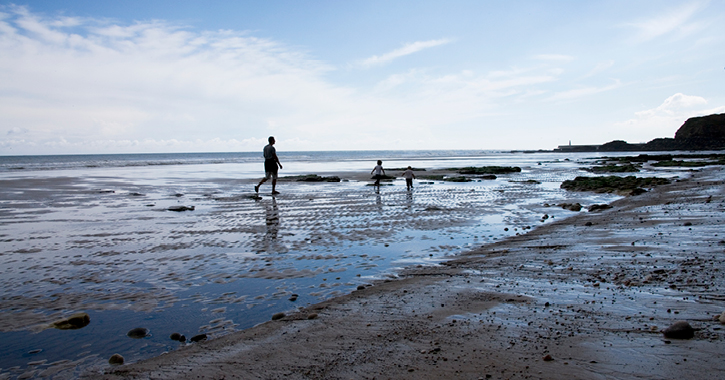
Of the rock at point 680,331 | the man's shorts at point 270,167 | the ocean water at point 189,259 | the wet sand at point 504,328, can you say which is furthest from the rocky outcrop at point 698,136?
the rock at point 680,331

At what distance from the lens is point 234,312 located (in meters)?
5.33

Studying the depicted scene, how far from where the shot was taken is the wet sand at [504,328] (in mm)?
3549

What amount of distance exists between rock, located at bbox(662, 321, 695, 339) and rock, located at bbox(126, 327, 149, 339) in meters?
5.19

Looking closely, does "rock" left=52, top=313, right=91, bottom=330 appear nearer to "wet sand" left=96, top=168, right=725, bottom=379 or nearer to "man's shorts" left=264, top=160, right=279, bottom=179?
"wet sand" left=96, top=168, right=725, bottom=379

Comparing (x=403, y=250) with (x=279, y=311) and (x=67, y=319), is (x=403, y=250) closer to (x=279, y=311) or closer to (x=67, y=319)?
(x=279, y=311)

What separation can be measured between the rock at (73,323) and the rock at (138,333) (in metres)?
0.69

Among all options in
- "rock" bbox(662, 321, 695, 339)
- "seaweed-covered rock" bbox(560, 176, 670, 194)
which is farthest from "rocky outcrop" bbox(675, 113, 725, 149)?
"rock" bbox(662, 321, 695, 339)

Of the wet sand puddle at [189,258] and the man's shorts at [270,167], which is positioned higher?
the man's shorts at [270,167]

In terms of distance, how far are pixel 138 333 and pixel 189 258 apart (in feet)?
11.6

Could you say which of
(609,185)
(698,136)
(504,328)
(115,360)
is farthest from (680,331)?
(698,136)

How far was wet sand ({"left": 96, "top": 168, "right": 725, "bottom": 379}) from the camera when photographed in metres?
3.55

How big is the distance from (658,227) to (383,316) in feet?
25.4

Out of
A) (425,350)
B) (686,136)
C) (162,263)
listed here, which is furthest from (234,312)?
(686,136)

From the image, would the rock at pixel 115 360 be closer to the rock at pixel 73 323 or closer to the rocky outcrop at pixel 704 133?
the rock at pixel 73 323
